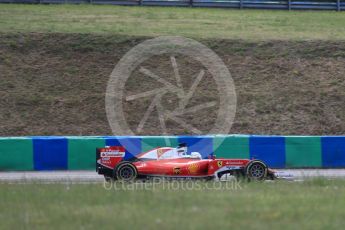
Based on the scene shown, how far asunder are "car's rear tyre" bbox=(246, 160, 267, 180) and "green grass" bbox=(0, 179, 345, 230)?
100 inches

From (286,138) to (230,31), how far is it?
42.9 ft

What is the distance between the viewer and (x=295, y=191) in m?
11.9

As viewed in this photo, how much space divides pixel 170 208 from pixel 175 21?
25540 mm

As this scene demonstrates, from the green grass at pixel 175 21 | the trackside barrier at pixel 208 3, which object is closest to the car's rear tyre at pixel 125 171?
the green grass at pixel 175 21

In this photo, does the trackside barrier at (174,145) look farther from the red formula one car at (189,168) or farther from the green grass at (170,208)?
the green grass at (170,208)

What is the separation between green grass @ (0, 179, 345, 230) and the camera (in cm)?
874

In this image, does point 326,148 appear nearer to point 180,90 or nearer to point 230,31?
point 180,90

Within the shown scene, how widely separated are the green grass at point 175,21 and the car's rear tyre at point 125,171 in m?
15.5

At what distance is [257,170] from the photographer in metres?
15.0

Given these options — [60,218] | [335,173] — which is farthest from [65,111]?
[60,218]

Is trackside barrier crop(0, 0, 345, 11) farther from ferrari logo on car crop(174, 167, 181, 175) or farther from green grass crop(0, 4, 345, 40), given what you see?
ferrari logo on car crop(174, 167, 181, 175)

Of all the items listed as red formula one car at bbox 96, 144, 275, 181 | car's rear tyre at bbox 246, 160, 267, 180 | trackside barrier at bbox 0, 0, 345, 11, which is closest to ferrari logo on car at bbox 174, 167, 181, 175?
red formula one car at bbox 96, 144, 275, 181

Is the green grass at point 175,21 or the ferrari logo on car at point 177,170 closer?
the ferrari logo on car at point 177,170

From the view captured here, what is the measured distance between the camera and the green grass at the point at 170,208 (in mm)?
8742
